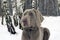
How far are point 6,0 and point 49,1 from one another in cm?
137

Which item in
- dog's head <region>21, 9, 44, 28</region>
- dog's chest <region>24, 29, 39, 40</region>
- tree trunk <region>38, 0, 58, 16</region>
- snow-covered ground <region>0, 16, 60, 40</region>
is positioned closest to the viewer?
dog's head <region>21, 9, 44, 28</region>

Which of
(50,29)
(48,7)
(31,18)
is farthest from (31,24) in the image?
(48,7)

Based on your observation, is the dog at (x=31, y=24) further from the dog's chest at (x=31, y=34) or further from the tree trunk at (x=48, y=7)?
the tree trunk at (x=48, y=7)

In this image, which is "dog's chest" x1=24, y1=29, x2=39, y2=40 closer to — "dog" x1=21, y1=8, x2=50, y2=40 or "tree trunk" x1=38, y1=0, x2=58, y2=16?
"dog" x1=21, y1=8, x2=50, y2=40

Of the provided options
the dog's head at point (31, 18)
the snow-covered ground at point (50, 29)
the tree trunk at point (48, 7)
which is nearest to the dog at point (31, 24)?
the dog's head at point (31, 18)

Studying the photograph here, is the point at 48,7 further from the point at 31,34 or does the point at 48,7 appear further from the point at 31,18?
the point at 31,18

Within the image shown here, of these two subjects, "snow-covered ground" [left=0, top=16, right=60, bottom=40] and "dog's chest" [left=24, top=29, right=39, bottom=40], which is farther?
"snow-covered ground" [left=0, top=16, right=60, bottom=40]

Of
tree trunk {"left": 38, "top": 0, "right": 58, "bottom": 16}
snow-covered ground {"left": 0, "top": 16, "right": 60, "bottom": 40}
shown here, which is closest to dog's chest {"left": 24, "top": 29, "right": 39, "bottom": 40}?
snow-covered ground {"left": 0, "top": 16, "right": 60, "bottom": 40}

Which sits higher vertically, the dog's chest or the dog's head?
the dog's head

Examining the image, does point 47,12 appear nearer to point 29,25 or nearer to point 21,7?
point 21,7

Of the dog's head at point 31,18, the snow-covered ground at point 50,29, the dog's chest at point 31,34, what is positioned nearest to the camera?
the dog's head at point 31,18

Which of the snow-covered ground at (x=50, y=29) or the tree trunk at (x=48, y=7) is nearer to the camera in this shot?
the snow-covered ground at (x=50, y=29)

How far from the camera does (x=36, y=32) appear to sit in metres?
3.20

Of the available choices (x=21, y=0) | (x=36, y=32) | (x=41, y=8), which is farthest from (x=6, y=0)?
(x=36, y=32)
